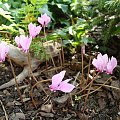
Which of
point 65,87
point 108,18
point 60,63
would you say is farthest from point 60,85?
point 108,18

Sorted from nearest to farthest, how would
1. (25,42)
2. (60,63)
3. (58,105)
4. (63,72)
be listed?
1. (63,72)
2. (25,42)
3. (58,105)
4. (60,63)

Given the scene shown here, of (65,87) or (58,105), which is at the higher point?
(65,87)

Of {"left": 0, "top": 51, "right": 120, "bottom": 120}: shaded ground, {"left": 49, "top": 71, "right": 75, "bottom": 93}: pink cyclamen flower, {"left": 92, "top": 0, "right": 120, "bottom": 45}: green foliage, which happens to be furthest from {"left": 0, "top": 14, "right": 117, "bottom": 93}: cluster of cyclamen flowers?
{"left": 92, "top": 0, "right": 120, "bottom": 45}: green foliage

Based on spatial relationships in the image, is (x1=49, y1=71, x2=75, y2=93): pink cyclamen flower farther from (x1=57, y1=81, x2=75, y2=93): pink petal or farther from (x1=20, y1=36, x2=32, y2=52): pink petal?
(x1=20, y1=36, x2=32, y2=52): pink petal

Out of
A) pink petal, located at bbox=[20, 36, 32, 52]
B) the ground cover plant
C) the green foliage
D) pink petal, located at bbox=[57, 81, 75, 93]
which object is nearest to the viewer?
pink petal, located at bbox=[57, 81, 75, 93]

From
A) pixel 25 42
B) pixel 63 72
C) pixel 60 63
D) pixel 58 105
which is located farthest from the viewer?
pixel 60 63

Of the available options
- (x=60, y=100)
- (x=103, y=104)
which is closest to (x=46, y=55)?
(x=60, y=100)

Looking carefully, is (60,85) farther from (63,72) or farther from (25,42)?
(25,42)

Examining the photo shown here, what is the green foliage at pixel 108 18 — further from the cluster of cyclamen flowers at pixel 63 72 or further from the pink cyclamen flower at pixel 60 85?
the pink cyclamen flower at pixel 60 85

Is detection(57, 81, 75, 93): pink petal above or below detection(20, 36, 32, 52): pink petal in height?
below
